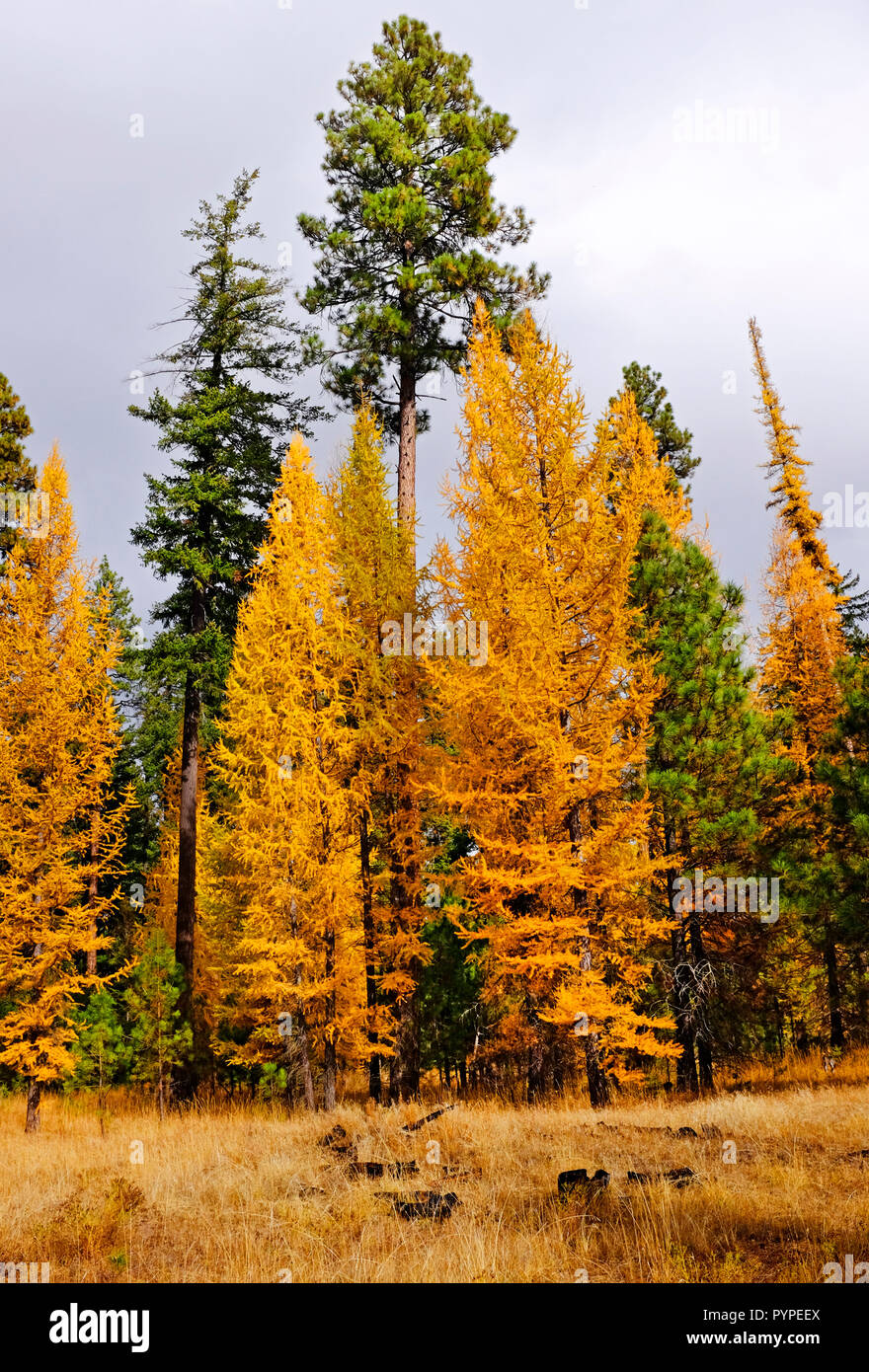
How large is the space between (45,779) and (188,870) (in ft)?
11.1

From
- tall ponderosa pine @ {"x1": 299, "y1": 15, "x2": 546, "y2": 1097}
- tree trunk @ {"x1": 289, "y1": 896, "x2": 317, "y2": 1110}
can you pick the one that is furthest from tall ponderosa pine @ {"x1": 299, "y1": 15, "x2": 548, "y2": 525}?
tree trunk @ {"x1": 289, "y1": 896, "x2": 317, "y2": 1110}

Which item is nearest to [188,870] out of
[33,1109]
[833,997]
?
[33,1109]

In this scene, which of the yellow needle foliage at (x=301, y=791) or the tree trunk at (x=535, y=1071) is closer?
the tree trunk at (x=535, y=1071)

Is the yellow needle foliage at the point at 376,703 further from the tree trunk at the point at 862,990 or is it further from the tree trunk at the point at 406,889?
the tree trunk at the point at 862,990

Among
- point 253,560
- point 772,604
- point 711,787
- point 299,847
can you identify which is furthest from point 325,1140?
point 772,604

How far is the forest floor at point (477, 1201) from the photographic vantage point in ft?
17.5

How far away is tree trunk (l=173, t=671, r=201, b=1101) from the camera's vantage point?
17234mm

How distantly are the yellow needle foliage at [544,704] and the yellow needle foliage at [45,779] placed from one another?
7859 millimetres

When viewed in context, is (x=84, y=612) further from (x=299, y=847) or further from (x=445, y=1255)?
(x=445, y=1255)

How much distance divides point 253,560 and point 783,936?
13.5 meters

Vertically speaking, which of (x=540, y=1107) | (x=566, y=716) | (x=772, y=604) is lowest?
(x=540, y=1107)

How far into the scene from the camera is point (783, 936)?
14.8 m

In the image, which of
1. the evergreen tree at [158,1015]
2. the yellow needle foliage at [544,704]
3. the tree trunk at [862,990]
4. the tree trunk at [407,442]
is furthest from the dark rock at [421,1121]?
the tree trunk at [407,442]

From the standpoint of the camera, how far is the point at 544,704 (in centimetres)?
1177
